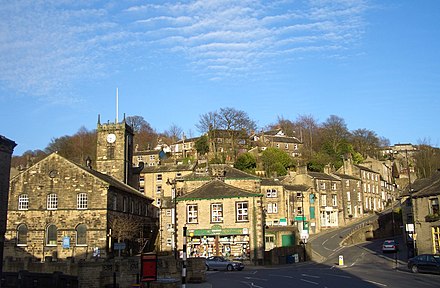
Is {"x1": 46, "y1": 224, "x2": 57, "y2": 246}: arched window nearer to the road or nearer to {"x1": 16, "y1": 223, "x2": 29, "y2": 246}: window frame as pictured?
{"x1": 16, "y1": 223, "x2": 29, "y2": 246}: window frame

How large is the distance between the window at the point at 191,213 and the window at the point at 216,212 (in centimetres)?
180

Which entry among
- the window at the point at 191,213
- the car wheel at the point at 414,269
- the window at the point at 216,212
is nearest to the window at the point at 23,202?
the window at the point at 191,213

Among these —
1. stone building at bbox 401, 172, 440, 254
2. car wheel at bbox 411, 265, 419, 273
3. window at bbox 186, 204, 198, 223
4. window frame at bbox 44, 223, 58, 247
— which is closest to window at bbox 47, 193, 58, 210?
window frame at bbox 44, 223, 58, 247

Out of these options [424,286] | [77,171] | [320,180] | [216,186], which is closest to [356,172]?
[320,180]

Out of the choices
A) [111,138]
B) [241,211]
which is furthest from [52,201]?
[241,211]

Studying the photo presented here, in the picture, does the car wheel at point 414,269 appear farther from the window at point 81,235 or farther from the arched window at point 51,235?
the arched window at point 51,235

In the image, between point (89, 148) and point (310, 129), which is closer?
point (89, 148)

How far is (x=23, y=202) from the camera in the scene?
4869cm

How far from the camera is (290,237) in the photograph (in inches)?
2028

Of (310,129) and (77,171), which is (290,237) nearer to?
(77,171)

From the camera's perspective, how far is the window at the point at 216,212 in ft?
148

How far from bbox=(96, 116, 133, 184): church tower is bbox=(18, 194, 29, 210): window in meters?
14.2

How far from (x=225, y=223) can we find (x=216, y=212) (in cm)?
140

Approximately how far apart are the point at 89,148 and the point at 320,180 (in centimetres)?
5139
